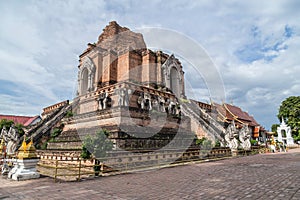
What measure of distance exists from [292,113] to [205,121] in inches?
894

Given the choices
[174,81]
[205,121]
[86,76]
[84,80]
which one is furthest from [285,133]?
[84,80]

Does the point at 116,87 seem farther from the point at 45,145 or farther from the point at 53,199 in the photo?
the point at 53,199

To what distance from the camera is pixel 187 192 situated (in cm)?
608

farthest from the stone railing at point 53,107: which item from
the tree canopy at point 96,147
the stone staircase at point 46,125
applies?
the tree canopy at point 96,147

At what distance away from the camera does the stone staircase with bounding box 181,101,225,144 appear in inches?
811

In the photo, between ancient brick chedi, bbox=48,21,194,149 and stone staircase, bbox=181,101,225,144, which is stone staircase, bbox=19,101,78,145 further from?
stone staircase, bbox=181,101,225,144

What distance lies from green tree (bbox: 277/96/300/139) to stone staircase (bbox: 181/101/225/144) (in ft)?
67.9

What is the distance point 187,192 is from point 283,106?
1552 inches

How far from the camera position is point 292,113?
119ft

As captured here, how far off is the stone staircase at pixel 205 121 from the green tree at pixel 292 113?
20697mm

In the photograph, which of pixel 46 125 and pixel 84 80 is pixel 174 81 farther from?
pixel 46 125

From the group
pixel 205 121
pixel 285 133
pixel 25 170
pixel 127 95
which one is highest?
pixel 127 95

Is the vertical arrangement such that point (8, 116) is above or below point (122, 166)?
above

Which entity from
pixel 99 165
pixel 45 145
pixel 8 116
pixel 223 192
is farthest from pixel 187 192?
pixel 8 116
